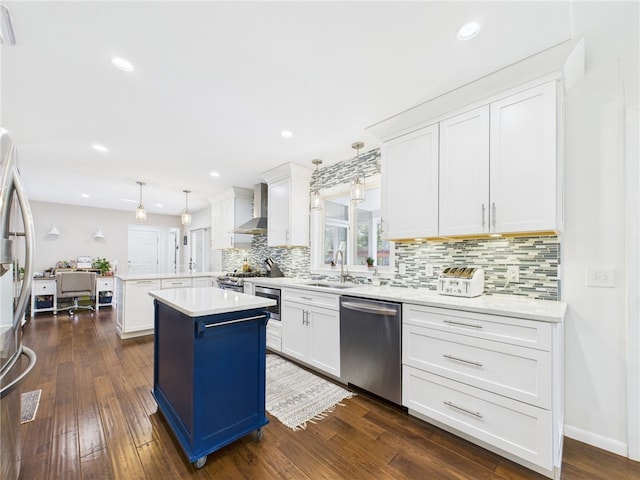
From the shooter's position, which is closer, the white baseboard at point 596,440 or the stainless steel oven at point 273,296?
the white baseboard at point 596,440

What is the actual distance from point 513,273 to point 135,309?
15.6 feet

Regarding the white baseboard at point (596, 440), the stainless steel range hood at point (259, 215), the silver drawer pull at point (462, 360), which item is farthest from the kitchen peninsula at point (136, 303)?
the white baseboard at point (596, 440)

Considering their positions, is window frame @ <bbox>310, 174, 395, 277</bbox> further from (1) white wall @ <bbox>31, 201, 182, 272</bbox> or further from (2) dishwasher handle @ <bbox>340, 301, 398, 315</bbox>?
(1) white wall @ <bbox>31, 201, 182, 272</bbox>

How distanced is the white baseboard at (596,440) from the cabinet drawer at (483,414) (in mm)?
632

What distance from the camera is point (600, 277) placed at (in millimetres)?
1836

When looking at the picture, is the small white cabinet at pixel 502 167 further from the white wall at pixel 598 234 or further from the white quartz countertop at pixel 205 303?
the white quartz countertop at pixel 205 303

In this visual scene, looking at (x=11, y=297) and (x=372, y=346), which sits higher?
(x=11, y=297)

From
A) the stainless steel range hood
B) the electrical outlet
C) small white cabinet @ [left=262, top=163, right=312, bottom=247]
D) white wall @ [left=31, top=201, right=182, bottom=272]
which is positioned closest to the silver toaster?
the electrical outlet

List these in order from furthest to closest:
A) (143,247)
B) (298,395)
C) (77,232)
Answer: (143,247) → (77,232) → (298,395)

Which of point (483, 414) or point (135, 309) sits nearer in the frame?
point (483, 414)

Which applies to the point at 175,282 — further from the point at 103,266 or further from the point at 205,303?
the point at 103,266

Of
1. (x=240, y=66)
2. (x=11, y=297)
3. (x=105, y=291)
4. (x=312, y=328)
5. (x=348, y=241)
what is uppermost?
(x=240, y=66)

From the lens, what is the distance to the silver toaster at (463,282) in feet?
6.97

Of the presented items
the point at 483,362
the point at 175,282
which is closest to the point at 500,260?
the point at 483,362
